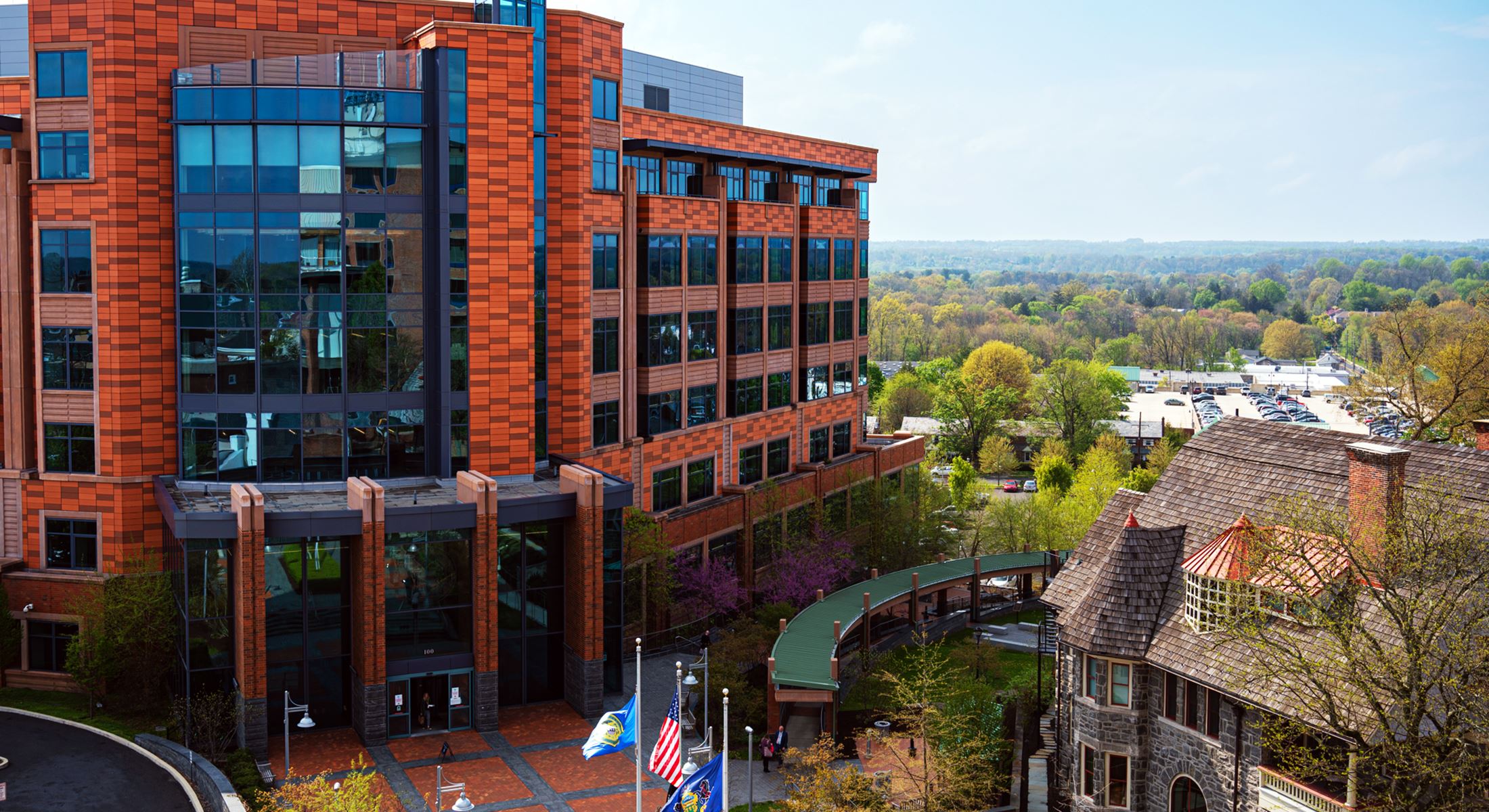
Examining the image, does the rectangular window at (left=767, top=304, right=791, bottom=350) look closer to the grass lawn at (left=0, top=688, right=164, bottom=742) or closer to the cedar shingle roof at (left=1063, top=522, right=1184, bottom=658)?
the cedar shingle roof at (left=1063, top=522, right=1184, bottom=658)

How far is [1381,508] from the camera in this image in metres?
36.0

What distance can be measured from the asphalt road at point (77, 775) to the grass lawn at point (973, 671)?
26471mm

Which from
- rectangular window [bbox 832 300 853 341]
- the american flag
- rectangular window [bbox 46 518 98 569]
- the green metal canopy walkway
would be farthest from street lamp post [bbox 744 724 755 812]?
rectangular window [bbox 832 300 853 341]

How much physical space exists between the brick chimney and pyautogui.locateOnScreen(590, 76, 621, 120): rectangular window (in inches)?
1348

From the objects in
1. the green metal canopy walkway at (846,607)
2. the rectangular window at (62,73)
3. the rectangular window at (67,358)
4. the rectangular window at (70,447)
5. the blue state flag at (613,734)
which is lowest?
the green metal canopy walkway at (846,607)

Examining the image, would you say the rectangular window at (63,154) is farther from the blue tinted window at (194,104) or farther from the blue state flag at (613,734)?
the blue state flag at (613,734)

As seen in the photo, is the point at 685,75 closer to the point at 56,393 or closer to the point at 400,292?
the point at 400,292

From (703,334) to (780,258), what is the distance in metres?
9.56

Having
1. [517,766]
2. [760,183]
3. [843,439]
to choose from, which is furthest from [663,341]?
[517,766]

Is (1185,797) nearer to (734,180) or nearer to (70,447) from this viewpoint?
(70,447)

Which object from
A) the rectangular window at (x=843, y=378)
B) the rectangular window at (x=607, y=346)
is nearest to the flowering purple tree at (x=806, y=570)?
the rectangular window at (x=607, y=346)

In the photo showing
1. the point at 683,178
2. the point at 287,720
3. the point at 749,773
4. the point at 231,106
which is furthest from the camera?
the point at 683,178

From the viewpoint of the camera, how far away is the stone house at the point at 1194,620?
36094 millimetres

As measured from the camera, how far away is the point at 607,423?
60.4 m
